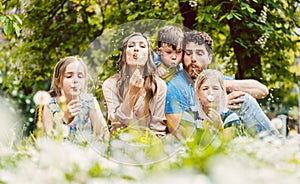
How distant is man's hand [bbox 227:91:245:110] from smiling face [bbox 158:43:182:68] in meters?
0.53

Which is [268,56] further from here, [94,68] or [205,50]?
[94,68]

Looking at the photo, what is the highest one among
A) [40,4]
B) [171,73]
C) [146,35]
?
[40,4]

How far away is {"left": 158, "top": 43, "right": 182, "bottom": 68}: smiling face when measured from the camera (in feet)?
9.62

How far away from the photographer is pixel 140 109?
8.84 feet

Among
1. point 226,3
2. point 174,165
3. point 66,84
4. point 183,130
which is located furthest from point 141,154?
point 226,3

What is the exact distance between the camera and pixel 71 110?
9.08 feet

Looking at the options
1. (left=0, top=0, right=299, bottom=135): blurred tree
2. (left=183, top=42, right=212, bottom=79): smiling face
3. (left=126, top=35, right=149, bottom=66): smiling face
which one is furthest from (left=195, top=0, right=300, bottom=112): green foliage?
(left=126, top=35, right=149, bottom=66): smiling face

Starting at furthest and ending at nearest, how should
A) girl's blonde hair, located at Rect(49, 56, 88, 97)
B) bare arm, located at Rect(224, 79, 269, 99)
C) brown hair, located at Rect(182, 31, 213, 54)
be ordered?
bare arm, located at Rect(224, 79, 269, 99) → girl's blonde hair, located at Rect(49, 56, 88, 97) → brown hair, located at Rect(182, 31, 213, 54)

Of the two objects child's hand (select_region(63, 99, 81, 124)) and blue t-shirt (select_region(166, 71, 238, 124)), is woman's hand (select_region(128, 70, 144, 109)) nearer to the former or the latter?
blue t-shirt (select_region(166, 71, 238, 124))

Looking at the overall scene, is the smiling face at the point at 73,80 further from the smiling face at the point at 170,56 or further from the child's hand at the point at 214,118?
the child's hand at the point at 214,118

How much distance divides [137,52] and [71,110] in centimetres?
47

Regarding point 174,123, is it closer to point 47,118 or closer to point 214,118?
point 214,118

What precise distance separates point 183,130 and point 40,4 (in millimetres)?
3879

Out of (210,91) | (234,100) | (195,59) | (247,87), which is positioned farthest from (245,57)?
(210,91)
